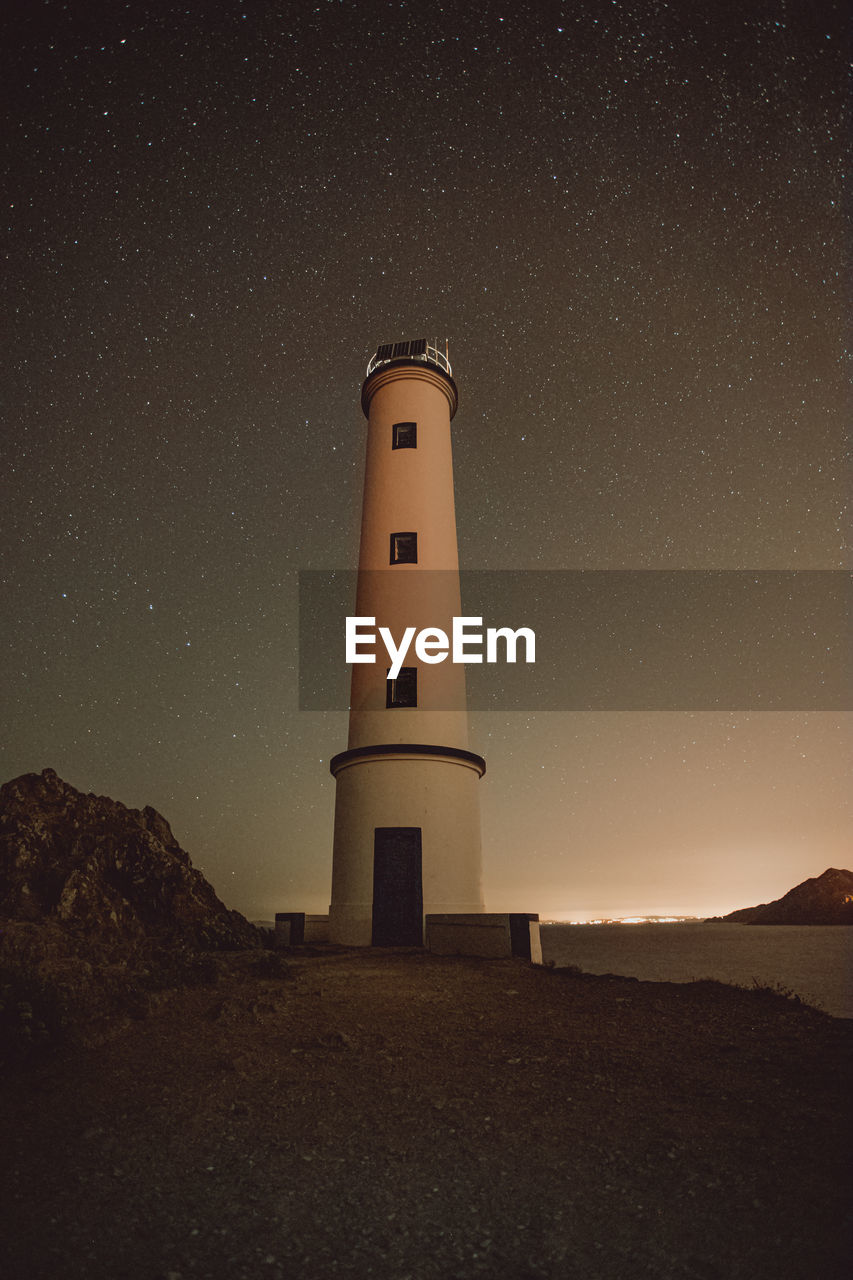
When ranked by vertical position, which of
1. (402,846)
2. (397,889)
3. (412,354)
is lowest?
(397,889)

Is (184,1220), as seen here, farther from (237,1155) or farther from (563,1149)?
(563,1149)

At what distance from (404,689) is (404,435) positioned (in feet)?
23.1

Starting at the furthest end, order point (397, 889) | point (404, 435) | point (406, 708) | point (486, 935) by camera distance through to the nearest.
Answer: point (404, 435)
point (406, 708)
point (397, 889)
point (486, 935)

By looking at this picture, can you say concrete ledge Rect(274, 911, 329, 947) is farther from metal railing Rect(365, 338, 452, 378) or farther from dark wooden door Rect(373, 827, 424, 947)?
metal railing Rect(365, 338, 452, 378)

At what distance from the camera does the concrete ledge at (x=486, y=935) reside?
1391 cm

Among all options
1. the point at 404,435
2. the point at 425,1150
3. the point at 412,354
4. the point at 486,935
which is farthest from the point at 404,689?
the point at 425,1150

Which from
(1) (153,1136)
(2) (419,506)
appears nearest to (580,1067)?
(1) (153,1136)

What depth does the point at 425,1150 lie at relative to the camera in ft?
15.8

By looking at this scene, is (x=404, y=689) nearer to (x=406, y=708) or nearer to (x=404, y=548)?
(x=406, y=708)

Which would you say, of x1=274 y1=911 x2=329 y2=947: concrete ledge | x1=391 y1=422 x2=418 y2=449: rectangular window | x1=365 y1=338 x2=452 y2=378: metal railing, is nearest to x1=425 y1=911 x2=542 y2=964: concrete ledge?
x1=274 y1=911 x2=329 y2=947: concrete ledge

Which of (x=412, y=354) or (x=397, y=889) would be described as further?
(x=412, y=354)

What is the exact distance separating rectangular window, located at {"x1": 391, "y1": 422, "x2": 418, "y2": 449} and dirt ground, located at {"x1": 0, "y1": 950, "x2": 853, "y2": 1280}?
574 inches

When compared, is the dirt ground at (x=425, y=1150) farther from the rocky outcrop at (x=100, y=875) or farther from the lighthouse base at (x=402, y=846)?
the lighthouse base at (x=402, y=846)

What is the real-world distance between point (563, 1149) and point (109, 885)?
12.3m
